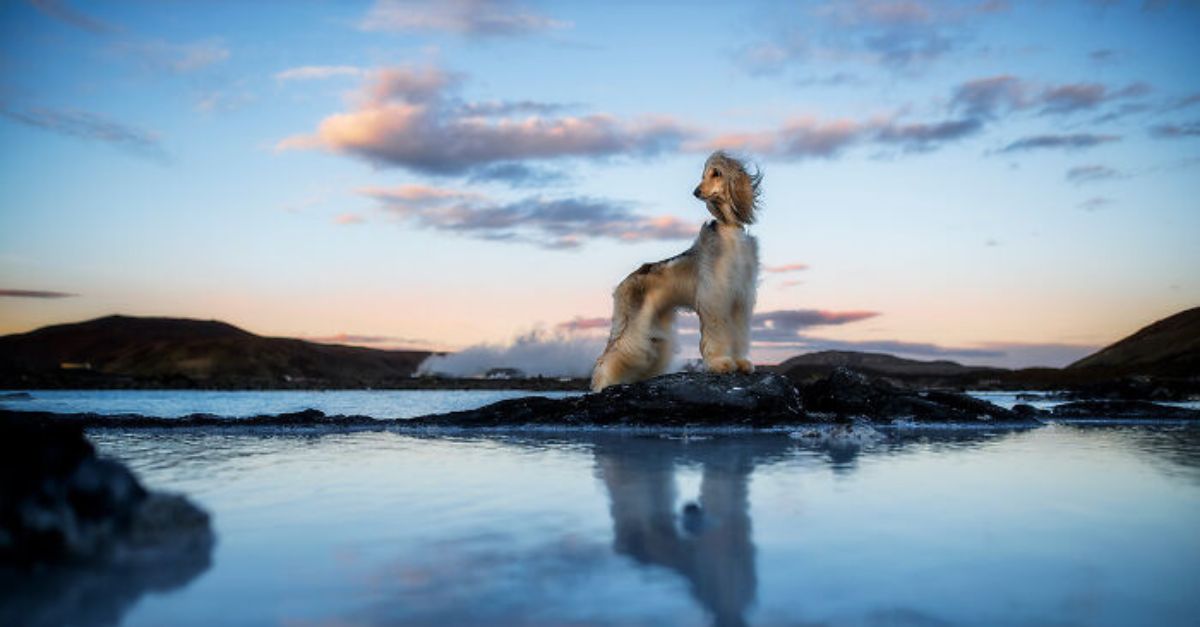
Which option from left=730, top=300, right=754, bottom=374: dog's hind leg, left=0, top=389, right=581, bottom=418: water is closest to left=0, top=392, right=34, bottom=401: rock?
left=0, top=389, right=581, bottom=418: water

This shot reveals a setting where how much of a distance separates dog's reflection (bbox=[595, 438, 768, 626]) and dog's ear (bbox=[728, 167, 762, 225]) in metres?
4.40

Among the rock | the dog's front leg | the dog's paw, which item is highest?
the dog's front leg

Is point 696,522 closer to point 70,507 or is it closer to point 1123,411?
point 70,507

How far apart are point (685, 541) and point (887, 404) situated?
384 inches

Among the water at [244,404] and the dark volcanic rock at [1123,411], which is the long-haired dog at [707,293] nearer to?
the water at [244,404]

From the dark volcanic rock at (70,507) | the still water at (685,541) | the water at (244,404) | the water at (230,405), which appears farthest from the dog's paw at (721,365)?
the dark volcanic rock at (70,507)

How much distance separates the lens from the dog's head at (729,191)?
33.2 ft

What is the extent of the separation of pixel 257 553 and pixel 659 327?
344 inches

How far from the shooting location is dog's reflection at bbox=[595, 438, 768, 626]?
2744 millimetres

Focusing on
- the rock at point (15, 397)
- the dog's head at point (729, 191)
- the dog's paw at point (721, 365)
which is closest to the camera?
the dog's head at point (729, 191)

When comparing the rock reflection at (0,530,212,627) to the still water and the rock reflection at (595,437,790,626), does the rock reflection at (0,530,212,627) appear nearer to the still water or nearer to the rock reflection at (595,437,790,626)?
the still water

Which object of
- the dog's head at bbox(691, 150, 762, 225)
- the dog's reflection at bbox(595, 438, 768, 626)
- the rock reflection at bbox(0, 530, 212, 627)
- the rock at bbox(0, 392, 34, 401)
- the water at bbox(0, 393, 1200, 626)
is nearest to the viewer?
the rock reflection at bbox(0, 530, 212, 627)

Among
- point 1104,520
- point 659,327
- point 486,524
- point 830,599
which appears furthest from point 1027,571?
point 659,327

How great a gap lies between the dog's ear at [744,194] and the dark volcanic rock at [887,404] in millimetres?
3401
